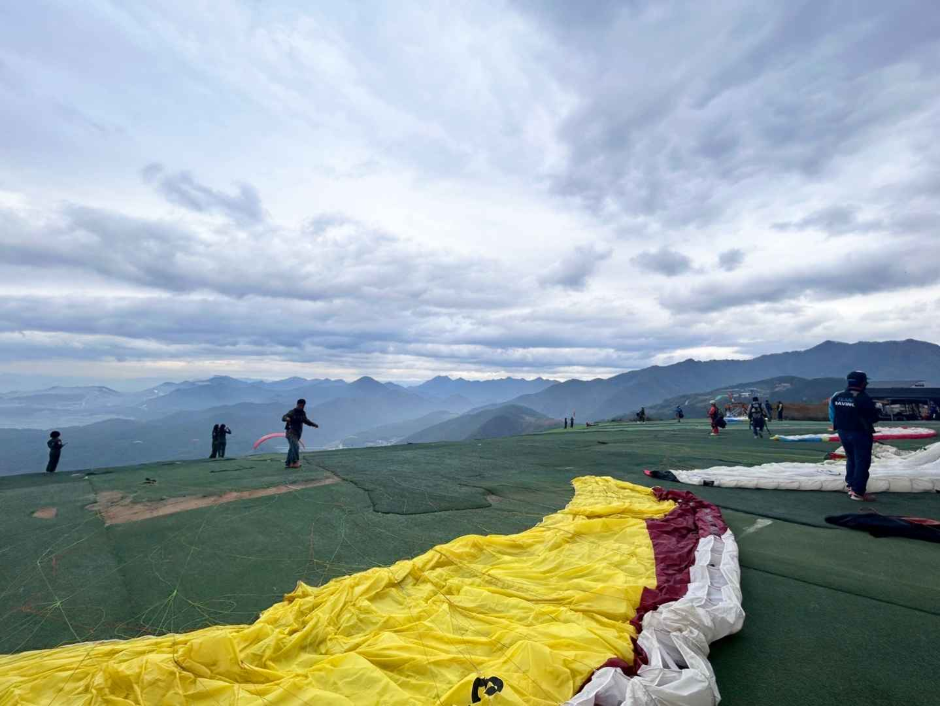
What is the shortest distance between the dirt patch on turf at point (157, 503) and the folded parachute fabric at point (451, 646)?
443 centimetres

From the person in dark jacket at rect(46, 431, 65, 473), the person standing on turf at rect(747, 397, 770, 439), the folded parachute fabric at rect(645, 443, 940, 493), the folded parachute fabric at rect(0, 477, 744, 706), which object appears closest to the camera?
the folded parachute fabric at rect(0, 477, 744, 706)

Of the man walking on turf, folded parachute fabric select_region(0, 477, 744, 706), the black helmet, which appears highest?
the black helmet

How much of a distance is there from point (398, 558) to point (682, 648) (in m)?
3.14

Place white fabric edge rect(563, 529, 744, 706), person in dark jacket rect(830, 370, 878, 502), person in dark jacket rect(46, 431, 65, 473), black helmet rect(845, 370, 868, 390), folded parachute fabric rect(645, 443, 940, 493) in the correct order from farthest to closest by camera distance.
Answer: person in dark jacket rect(46, 431, 65, 473) < folded parachute fabric rect(645, 443, 940, 493) < black helmet rect(845, 370, 868, 390) < person in dark jacket rect(830, 370, 878, 502) < white fabric edge rect(563, 529, 744, 706)

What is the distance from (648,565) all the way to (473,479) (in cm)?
598

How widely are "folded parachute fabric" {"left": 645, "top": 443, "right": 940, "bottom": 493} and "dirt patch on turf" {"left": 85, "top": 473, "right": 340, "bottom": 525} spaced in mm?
8090

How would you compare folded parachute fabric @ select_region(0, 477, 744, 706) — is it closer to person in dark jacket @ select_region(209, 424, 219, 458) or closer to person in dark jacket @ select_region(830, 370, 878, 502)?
person in dark jacket @ select_region(830, 370, 878, 502)

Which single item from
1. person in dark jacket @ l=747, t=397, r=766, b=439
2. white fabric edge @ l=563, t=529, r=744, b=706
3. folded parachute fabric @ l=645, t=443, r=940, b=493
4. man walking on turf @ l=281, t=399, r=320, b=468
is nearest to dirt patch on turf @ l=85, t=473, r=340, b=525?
man walking on turf @ l=281, t=399, r=320, b=468

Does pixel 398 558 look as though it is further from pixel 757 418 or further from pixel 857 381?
pixel 757 418

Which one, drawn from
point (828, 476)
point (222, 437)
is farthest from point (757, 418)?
point (222, 437)

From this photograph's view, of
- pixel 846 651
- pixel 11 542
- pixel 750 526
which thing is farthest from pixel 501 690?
pixel 11 542

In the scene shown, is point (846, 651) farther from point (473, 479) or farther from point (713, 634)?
point (473, 479)

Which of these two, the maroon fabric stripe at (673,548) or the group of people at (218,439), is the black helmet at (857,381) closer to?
the maroon fabric stripe at (673,548)

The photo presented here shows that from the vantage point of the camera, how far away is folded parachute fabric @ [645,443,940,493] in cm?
702
